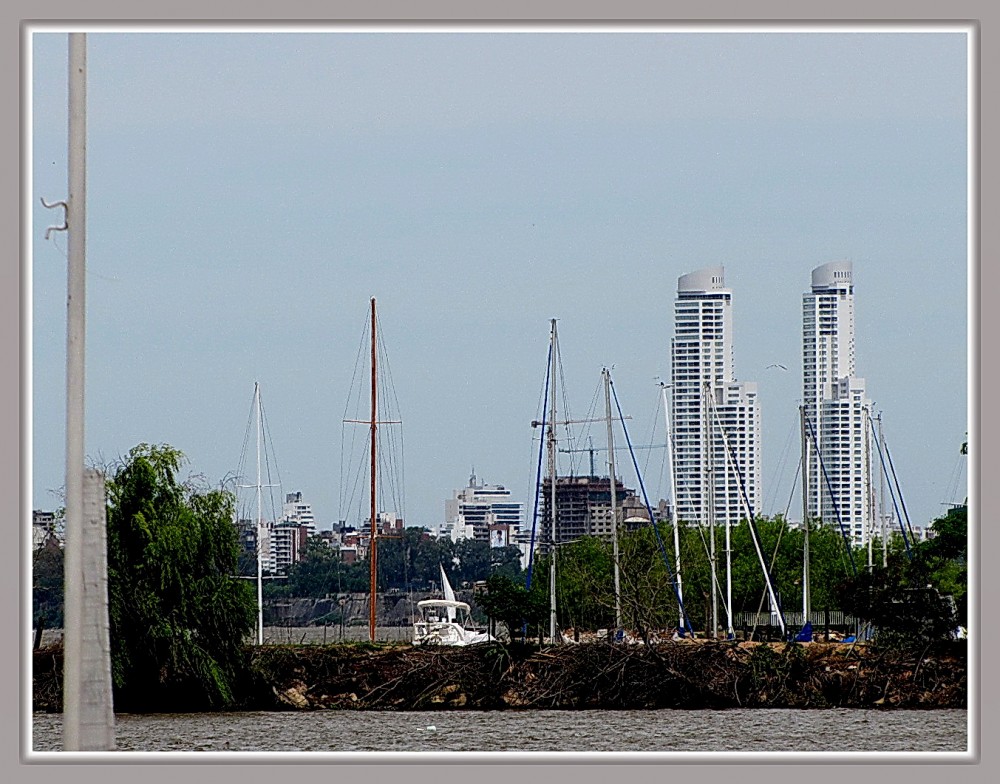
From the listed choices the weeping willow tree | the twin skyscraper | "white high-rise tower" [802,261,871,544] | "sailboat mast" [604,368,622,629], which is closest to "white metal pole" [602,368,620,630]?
"sailboat mast" [604,368,622,629]

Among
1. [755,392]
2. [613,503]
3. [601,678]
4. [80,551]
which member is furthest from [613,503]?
[755,392]

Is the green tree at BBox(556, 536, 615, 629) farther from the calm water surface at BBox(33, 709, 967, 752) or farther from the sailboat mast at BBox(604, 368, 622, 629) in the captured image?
the calm water surface at BBox(33, 709, 967, 752)

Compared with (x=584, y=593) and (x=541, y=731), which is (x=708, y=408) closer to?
(x=584, y=593)

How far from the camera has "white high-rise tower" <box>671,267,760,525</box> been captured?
5466cm

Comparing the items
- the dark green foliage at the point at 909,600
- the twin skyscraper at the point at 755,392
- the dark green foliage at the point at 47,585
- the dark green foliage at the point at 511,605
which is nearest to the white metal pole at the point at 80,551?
the dark green foliage at the point at 47,585

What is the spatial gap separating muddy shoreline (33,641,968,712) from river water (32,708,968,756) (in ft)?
2.09

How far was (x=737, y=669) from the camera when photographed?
3194 centimetres

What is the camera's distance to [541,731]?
87.2ft

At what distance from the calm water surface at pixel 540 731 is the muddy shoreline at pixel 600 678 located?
2.28 feet

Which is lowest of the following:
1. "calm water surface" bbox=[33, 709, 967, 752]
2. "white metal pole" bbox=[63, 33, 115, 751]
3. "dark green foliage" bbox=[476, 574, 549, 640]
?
"calm water surface" bbox=[33, 709, 967, 752]

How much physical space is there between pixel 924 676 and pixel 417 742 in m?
11.2

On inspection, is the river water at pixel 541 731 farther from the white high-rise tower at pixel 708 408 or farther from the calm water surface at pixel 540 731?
the white high-rise tower at pixel 708 408

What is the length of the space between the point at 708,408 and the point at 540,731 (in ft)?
64.0

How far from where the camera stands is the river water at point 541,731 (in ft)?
78.7
